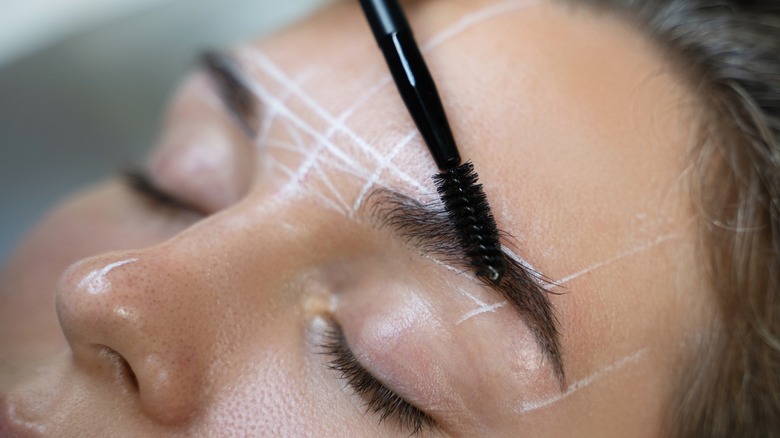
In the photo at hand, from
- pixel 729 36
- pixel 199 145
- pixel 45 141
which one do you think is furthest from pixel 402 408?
pixel 45 141

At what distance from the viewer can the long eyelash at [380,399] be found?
0.45 metres

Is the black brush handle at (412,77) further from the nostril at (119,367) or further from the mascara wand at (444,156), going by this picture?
the nostril at (119,367)

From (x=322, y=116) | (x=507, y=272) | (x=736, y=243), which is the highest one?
(x=322, y=116)

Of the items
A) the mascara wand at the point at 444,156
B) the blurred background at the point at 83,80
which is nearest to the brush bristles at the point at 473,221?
the mascara wand at the point at 444,156

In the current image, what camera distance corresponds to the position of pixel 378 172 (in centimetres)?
47

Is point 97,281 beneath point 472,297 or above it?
above

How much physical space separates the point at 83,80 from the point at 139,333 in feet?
2.37

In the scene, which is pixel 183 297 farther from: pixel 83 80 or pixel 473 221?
pixel 83 80

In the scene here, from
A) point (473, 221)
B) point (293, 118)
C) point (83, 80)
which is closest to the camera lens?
point (473, 221)

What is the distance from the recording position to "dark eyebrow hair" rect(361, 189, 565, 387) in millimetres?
434

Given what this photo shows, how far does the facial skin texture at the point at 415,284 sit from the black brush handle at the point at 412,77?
17 mm

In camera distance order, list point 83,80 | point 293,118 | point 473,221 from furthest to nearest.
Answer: point 83,80
point 293,118
point 473,221

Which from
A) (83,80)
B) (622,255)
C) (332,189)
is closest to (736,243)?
(622,255)

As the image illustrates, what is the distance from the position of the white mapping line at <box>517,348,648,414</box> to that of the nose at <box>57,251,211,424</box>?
233 millimetres
